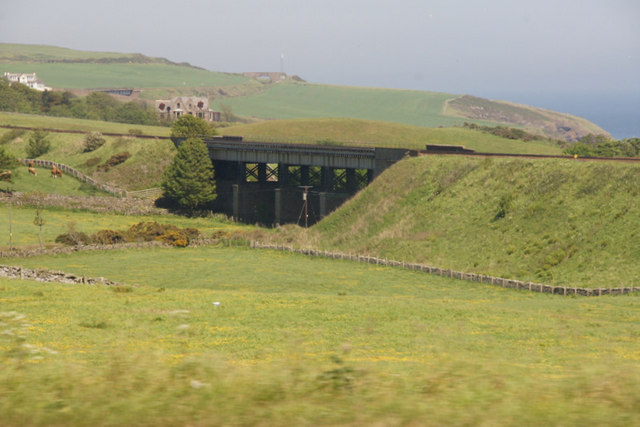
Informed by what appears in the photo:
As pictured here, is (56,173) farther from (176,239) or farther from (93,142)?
(176,239)

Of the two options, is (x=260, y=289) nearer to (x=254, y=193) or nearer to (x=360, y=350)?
(x=360, y=350)

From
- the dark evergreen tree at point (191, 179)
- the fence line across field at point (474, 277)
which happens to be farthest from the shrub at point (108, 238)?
the dark evergreen tree at point (191, 179)

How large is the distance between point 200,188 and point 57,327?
79273 millimetres

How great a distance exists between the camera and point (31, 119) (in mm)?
189000

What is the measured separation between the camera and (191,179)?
10588cm

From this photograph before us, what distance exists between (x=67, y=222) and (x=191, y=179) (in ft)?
74.5

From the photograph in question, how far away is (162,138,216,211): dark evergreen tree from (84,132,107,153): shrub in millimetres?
35064

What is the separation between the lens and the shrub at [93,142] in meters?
138

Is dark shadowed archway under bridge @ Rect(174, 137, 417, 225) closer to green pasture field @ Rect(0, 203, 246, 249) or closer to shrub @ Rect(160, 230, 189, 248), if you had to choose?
green pasture field @ Rect(0, 203, 246, 249)

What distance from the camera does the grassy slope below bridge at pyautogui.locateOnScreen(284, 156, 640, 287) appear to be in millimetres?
56625

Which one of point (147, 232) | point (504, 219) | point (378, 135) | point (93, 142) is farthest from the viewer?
point (378, 135)

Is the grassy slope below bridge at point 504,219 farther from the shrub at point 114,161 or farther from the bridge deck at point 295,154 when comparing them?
the shrub at point 114,161

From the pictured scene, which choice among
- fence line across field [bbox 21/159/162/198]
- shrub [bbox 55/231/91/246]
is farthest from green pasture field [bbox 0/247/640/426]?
fence line across field [bbox 21/159/162/198]

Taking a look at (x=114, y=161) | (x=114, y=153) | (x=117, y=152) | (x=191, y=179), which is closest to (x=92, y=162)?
(x=114, y=153)
